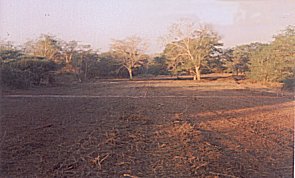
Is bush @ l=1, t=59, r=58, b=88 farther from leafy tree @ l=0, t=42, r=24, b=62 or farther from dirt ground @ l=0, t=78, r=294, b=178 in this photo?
dirt ground @ l=0, t=78, r=294, b=178

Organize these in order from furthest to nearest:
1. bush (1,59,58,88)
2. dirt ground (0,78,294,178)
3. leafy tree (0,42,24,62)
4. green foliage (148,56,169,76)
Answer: green foliage (148,56,169,76) < bush (1,59,58,88) < leafy tree (0,42,24,62) < dirt ground (0,78,294,178)

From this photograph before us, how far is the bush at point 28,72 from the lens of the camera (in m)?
4.99

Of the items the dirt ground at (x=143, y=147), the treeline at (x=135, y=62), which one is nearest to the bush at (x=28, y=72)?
the treeline at (x=135, y=62)

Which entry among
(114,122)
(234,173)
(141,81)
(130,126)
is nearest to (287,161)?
(234,173)

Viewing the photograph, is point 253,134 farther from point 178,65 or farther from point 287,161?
point 178,65

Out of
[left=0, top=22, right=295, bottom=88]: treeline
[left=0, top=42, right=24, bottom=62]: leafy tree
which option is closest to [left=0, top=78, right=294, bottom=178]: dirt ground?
[left=0, top=42, right=24, bottom=62]: leafy tree

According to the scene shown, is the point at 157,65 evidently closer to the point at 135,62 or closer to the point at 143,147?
the point at 135,62

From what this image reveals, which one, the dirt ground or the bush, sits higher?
the bush

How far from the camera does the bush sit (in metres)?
4.99

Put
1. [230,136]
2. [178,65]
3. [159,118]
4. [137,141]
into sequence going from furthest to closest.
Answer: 1. [178,65]
2. [159,118]
3. [230,136]
4. [137,141]

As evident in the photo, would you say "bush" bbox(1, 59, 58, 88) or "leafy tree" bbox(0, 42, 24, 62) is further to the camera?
"bush" bbox(1, 59, 58, 88)

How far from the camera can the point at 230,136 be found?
2.29 meters

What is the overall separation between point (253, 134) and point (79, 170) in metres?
1.34

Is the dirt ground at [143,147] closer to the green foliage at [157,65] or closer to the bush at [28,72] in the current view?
the bush at [28,72]
